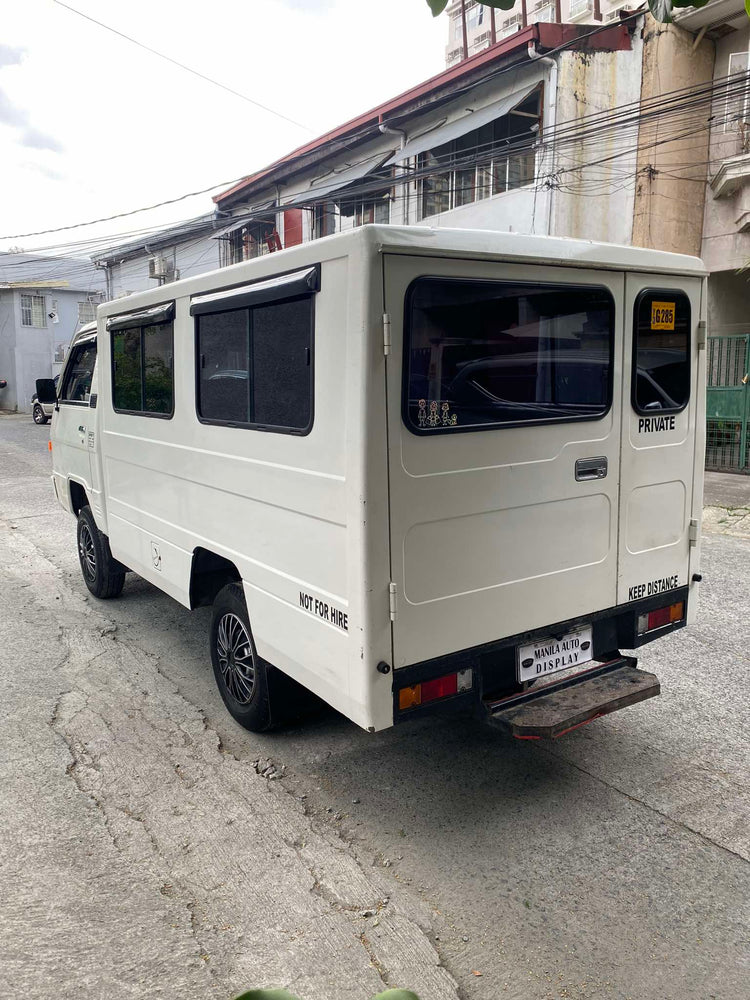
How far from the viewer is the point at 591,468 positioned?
12.2ft

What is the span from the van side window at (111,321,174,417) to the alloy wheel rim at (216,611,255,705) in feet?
4.38

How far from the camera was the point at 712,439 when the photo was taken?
531 inches

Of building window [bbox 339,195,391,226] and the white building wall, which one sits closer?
the white building wall

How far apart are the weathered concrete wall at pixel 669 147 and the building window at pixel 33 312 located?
95.4ft

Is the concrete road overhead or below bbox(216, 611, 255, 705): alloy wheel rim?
below

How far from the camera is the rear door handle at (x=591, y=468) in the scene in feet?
12.1

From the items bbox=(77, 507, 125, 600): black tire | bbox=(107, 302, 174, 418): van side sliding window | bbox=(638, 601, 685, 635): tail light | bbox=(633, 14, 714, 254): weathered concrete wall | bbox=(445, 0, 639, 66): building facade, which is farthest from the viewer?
bbox=(445, 0, 639, 66): building facade

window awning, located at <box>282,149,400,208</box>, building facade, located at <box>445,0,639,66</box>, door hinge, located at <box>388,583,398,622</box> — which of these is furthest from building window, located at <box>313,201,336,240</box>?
door hinge, located at <box>388,583,398,622</box>

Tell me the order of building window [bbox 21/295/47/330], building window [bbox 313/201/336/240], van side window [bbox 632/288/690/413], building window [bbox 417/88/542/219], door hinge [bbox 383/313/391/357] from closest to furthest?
door hinge [bbox 383/313/391/357] → van side window [bbox 632/288/690/413] → building window [bbox 417/88/542/219] → building window [bbox 313/201/336/240] → building window [bbox 21/295/47/330]

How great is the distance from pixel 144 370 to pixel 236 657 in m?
2.02

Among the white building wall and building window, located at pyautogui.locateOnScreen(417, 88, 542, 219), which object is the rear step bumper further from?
the white building wall

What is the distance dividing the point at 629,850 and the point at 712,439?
37.9ft

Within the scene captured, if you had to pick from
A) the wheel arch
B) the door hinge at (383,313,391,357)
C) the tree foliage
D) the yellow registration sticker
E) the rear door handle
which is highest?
the tree foliage

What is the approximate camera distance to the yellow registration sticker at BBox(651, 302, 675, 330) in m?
3.88
